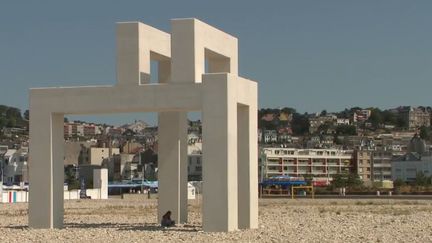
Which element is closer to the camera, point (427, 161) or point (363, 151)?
point (427, 161)

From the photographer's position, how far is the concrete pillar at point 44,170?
94.8ft

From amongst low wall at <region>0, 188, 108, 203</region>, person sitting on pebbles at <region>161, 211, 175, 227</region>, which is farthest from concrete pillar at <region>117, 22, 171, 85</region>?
low wall at <region>0, 188, 108, 203</region>

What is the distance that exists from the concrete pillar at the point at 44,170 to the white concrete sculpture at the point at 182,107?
3 centimetres

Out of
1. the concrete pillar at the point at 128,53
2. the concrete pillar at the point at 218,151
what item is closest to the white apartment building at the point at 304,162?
the concrete pillar at the point at 128,53

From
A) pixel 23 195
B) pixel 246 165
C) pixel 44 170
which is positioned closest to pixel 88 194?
pixel 23 195

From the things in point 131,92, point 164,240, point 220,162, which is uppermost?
point 131,92

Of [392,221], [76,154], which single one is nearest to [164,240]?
[392,221]

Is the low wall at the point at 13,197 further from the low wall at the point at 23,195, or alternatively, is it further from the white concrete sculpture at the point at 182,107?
the white concrete sculpture at the point at 182,107

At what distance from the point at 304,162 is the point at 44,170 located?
140955mm

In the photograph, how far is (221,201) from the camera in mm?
26594

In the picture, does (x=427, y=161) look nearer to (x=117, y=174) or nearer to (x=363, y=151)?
(x=363, y=151)

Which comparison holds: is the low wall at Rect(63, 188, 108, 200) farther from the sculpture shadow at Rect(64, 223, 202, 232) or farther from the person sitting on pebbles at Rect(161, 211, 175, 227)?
the person sitting on pebbles at Rect(161, 211, 175, 227)

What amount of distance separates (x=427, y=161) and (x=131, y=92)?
144 m

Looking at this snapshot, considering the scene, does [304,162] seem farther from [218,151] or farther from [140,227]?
[218,151]
